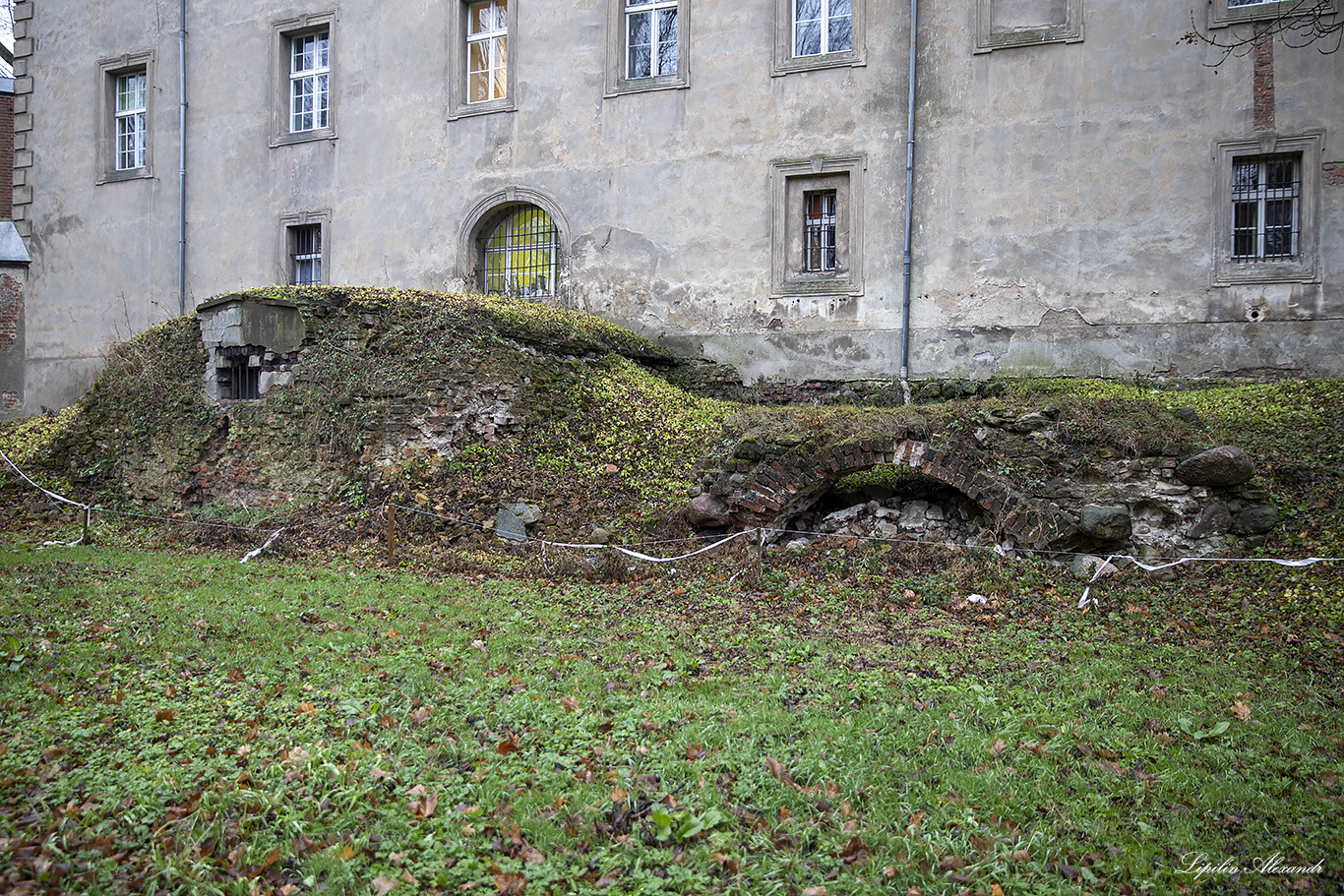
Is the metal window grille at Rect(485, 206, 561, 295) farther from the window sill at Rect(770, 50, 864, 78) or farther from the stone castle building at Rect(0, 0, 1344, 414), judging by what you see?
the window sill at Rect(770, 50, 864, 78)

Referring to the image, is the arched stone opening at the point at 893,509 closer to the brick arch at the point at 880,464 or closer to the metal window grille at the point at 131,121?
the brick arch at the point at 880,464

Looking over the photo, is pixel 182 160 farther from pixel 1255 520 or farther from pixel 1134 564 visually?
pixel 1255 520

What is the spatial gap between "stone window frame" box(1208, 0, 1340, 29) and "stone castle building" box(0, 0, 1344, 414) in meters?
0.05

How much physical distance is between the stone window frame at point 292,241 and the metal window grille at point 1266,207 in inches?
614

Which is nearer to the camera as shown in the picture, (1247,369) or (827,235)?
(1247,369)

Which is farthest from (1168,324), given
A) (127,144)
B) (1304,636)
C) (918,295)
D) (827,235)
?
(127,144)

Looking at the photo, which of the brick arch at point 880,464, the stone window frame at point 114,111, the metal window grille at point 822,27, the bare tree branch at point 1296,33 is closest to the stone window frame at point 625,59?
the metal window grille at point 822,27

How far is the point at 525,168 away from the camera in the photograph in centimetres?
1573

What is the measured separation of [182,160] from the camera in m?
18.3

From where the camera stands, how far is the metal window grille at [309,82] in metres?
17.5

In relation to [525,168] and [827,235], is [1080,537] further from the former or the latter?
[525,168]

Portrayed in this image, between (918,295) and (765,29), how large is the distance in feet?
16.9

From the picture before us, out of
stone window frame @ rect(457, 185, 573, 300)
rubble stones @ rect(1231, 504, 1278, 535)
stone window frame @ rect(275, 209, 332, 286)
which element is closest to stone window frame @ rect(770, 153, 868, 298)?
stone window frame @ rect(457, 185, 573, 300)

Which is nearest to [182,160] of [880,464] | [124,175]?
[124,175]
